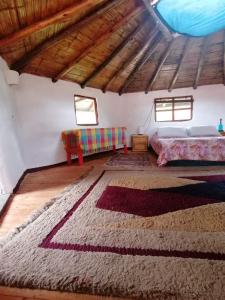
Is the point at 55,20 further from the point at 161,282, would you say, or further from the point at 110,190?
the point at 161,282

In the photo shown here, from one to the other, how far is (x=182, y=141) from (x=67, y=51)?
2781 mm

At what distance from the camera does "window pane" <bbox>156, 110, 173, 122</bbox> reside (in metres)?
5.90

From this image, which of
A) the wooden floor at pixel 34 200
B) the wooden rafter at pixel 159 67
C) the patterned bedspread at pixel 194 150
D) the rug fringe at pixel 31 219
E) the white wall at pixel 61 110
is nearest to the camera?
the wooden floor at pixel 34 200

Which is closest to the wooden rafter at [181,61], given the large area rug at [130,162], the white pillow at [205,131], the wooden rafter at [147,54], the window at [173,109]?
the window at [173,109]

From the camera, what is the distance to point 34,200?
2209 millimetres

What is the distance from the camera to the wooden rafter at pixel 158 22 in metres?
2.85

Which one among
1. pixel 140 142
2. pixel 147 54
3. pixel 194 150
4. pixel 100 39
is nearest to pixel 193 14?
pixel 100 39

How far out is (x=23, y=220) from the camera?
1.73 meters

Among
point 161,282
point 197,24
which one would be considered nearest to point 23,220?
point 161,282

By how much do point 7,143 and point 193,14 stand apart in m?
3.21

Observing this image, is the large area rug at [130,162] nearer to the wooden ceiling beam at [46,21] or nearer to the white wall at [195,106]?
the white wall at [195,106]

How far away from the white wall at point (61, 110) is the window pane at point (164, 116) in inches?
7.3

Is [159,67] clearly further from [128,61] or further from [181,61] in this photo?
[128,61]

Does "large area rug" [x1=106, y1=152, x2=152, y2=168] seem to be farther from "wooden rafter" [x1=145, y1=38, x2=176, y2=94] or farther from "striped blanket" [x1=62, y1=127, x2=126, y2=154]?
"wooden rafter" [x1=145, y1=38, x2=176, y2=94]
